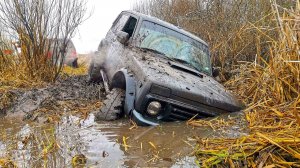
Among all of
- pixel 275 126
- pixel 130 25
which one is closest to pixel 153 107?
pixel 275 126

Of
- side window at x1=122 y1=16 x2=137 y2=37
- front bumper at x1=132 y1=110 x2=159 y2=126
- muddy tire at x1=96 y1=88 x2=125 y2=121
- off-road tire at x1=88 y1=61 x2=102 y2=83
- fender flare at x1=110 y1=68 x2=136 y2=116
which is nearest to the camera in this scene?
front bumper at x1=132 y1=110 x2=159 y2=126

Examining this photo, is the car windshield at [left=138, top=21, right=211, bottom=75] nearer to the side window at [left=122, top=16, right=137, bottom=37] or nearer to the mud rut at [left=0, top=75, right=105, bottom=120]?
the side window at [left=122, top=16, right=137, bottom=37]

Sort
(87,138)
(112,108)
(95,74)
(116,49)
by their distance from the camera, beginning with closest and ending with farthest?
1. (87,138)
2. (112,108)
3. (116,49)
4. (95,74)

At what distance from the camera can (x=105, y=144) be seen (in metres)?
3.28

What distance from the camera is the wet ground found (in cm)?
280

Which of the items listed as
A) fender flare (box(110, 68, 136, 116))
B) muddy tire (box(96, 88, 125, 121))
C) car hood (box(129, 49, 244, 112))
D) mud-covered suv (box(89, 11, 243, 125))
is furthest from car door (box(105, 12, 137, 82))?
muddy tire (box(96, 88, 125, 121))

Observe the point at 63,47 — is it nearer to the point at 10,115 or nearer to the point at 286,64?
the point at 10,115

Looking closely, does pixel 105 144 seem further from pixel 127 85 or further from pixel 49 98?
pixel 49 98

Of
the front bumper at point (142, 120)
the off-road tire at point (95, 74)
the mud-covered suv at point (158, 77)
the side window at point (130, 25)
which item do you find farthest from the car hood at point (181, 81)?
the off-road tire at point (95, 74)

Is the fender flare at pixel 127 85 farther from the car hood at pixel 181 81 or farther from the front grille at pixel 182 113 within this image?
the front grille at pixel 182 113

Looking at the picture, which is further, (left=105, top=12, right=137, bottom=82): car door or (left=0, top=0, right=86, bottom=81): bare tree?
(left=0, top=0, right=86, bottom=81): bare tree

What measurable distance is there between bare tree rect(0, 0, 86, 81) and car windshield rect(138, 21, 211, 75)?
2.71m

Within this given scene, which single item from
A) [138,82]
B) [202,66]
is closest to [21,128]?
[138,82]

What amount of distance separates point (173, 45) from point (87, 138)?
239 centimetres
